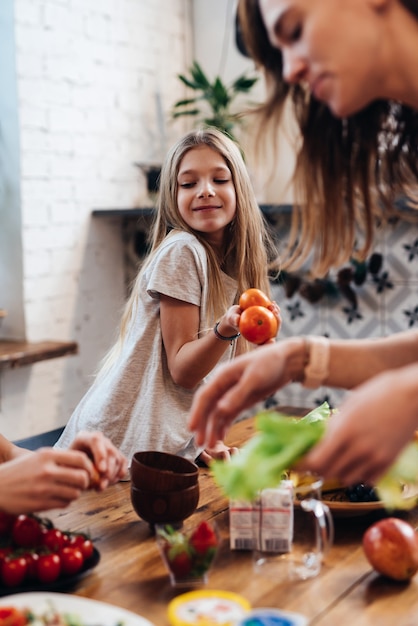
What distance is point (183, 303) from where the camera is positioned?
206 centimetres

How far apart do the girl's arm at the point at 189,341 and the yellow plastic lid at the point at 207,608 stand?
0.84 metres

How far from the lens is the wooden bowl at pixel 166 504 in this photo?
141 centimetres

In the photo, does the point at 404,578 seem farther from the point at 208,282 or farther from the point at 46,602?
the point at 208,282

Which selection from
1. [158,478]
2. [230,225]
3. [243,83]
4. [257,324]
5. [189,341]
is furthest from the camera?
[243,83]

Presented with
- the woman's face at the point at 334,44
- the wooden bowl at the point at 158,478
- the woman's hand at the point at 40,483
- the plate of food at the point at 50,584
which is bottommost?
the plate of food at the point at 50,584

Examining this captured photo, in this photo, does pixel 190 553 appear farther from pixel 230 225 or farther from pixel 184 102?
pixel 184 102

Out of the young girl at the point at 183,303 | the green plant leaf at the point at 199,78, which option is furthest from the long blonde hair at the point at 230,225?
the green plant leaf at the point at 199,78

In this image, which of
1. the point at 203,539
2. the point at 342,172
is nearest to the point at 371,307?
the point at 342,172

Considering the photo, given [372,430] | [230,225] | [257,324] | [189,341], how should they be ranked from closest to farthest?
[372,430] → [257,324] → [189,341] → [230,225]

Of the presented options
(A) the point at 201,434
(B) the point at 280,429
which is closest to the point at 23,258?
(A) the point at 201,434

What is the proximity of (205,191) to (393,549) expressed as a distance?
3.96 feet

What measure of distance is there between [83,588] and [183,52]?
3616mm

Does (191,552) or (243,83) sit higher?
(243,83)

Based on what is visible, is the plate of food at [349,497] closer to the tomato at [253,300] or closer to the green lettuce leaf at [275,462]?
the green lettuce leaf at [275,462]
